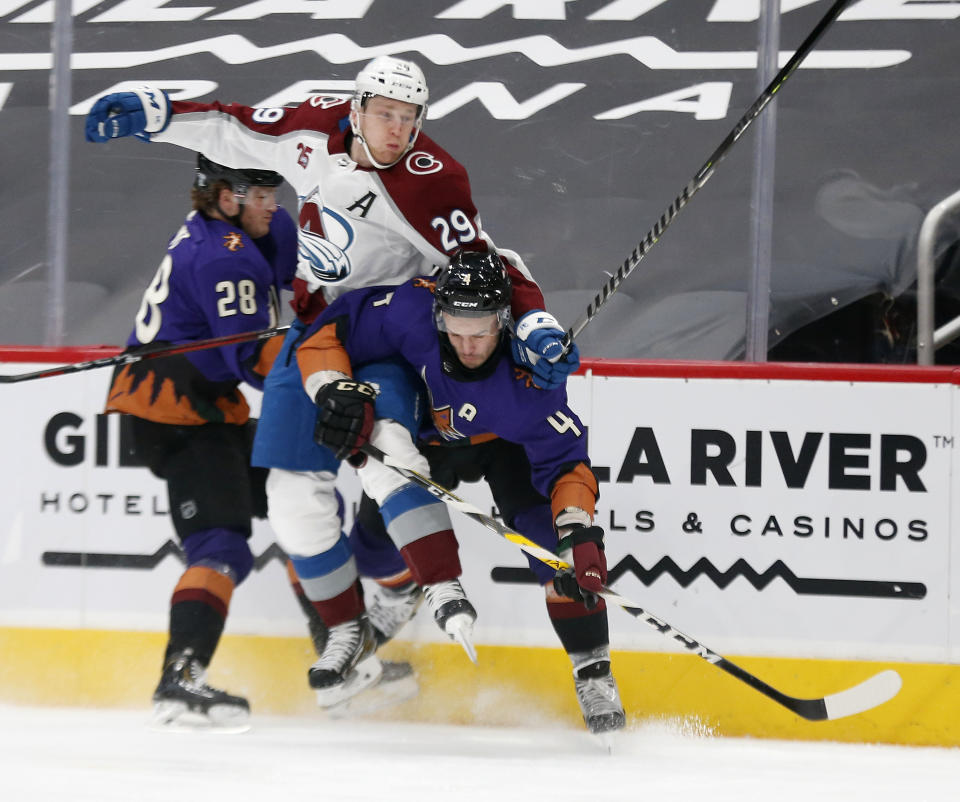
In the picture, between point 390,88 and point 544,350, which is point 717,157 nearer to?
point 544,350

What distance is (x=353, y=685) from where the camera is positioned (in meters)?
2.65

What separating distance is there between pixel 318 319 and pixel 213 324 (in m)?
0.29

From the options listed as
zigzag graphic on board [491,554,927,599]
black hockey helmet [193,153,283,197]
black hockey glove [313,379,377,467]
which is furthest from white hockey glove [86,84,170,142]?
zigzag graphic on board [491,554,927,599]

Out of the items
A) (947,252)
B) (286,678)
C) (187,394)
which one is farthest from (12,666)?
(947,252)

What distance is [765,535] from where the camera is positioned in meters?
2.75

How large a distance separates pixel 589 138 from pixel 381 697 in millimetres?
1478

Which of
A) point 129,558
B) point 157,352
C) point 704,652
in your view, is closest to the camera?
point 704,652

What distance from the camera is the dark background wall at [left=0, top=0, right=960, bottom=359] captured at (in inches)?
116

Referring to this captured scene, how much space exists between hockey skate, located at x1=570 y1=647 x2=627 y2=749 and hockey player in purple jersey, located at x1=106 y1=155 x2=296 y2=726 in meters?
0.73

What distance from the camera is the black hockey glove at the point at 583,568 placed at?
232cm

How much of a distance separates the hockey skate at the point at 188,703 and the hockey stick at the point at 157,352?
2.21ft

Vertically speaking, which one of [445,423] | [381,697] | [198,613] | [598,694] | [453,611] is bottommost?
[381,697]

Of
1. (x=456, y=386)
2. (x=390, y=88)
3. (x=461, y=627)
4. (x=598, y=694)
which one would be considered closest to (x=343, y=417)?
(x=456, y=386)

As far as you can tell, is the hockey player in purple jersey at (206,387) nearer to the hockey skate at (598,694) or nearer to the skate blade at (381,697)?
the skate blade at (381,697)
